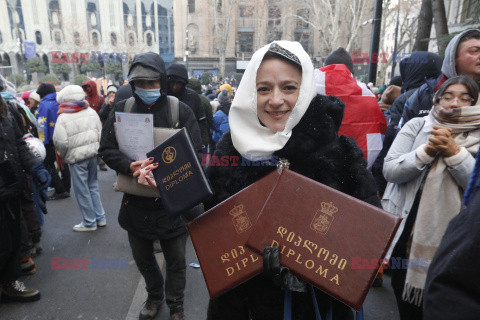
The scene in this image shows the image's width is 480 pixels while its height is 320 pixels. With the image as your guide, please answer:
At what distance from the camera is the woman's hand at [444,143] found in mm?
1904

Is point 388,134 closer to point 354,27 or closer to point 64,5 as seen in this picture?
point 354,27

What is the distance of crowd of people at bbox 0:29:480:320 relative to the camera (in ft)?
4.16

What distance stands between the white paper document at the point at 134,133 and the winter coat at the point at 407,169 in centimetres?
174

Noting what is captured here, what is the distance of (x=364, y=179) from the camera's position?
4.81ft

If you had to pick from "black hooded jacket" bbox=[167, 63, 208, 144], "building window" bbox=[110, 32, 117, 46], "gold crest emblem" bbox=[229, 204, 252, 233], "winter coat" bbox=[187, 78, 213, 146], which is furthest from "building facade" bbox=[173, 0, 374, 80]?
"gold crest emblem" bbox=[229, 204, 252, 233]

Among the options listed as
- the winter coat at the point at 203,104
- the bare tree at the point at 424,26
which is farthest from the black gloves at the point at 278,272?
the bare tree at the point at 424,26

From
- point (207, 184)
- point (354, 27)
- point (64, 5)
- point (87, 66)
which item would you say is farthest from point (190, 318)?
point (64, 5)

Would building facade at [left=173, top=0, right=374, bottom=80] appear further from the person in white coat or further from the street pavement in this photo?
the street pavement

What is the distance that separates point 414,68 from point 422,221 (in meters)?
2.24

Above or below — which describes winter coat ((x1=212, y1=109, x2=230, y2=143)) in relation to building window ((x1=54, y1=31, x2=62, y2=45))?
below

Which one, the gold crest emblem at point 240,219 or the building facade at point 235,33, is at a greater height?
the building facade at point 235,33

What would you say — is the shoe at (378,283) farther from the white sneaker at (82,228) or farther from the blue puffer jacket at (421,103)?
the white sneaker at (82,228)

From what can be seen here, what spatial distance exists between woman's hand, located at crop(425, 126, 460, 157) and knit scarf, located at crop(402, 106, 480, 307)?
3.8 inches

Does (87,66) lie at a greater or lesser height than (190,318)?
greater
